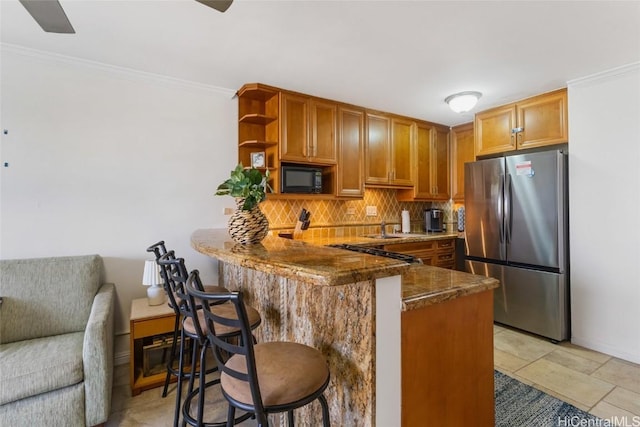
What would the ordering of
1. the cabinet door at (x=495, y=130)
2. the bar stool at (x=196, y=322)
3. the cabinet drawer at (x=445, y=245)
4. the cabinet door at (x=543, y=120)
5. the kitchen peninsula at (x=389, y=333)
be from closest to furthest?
the kitchen peninsula at (x=389, y=333) → the bar stool at (x=196, y=322) → the cabinet door at (x=543, y=120) → the cabinet door at (x=495, y=130) → the cabinet drawer at (x=445, y=245)

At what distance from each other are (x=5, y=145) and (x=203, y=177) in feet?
4.48

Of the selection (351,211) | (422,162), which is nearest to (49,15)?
(351,211)

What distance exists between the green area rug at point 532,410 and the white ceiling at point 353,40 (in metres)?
2.43

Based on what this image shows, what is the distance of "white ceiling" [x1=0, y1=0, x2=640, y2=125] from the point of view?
1.79 m

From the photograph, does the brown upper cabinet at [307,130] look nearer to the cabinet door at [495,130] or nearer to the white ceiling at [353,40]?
the white ceiling at [353,40]

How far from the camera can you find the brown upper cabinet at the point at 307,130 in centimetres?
304

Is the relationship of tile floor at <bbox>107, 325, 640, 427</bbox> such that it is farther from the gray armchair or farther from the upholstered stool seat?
the upholstered stool seat

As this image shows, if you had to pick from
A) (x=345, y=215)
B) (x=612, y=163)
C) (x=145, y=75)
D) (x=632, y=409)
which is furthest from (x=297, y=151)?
(x=632, y=409)

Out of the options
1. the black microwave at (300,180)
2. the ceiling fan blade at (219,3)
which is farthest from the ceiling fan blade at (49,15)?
the black microwave at (300,180)

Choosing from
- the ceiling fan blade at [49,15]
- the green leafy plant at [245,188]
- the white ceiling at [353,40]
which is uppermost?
the white ceiling at [353,40]

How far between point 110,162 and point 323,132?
Answer: 1.98m

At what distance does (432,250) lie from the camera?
3691 mm

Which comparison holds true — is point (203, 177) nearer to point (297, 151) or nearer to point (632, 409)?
point (297, 151)

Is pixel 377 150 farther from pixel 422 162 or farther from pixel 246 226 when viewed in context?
pixel 246 226
